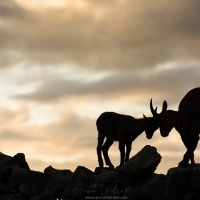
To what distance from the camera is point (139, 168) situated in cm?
1894

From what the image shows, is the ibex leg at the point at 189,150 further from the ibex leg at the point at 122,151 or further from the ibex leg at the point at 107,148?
the ibex leg at the point at 107,148

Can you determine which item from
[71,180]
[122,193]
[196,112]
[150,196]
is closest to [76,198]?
[71,180]

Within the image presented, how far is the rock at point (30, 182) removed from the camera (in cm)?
2288

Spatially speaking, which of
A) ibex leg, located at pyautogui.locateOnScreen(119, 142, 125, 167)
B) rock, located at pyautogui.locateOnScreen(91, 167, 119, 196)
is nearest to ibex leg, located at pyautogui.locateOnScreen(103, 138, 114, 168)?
ibex leg, located at pyautogui.locateOnScreen(119, 142, 125, 167)

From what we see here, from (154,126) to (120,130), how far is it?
1.79 meters

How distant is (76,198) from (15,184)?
4163mm

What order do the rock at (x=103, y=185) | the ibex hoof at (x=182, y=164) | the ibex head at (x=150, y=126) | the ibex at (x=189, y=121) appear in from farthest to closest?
the ibex head at (x=150, y=126), the ibex hoof at (x=182, y=164), the ibex at (x=189, y=121), the rock at (x=103, y=185)

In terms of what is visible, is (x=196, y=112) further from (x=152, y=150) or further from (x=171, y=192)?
(x=171, y=192)

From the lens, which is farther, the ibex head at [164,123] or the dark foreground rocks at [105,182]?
the ibex head at [164,123]

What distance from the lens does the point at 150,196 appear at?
59.1ft

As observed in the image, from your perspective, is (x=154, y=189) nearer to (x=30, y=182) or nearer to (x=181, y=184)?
(x=181, y=184)

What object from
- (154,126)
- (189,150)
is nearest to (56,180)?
(154,126)

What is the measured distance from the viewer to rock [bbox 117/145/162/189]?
19.0 metres

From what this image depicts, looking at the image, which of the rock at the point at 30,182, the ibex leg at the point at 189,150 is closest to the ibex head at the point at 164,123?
the ibex leg at the point at 189,150
